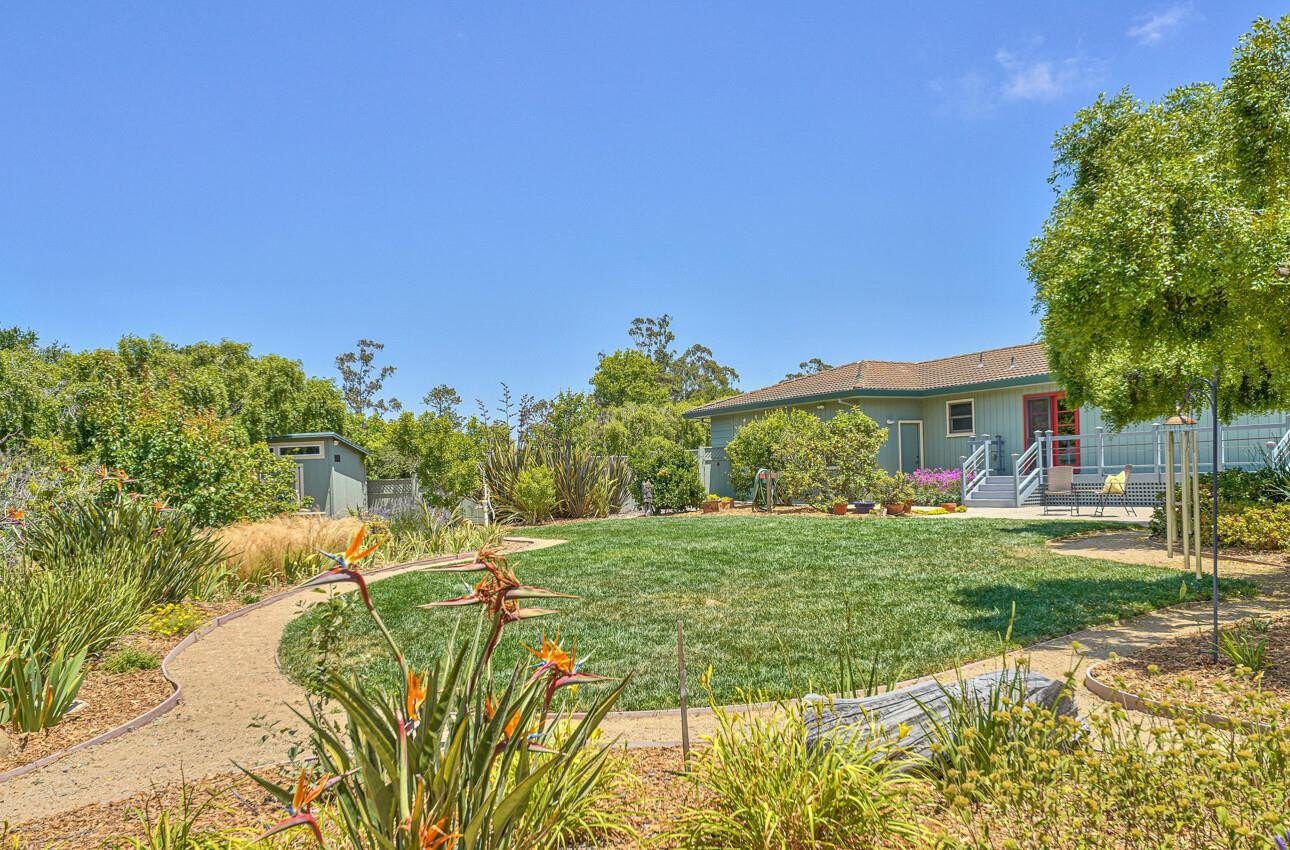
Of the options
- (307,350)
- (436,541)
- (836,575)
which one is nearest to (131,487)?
(436,541)

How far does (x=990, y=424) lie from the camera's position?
19938 mm

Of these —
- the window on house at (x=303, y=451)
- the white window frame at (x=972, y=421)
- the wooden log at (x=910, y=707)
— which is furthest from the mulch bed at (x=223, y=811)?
the white window frame at (x=972, y=421)

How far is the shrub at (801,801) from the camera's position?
2334 mm

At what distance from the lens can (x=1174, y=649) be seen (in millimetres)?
5098

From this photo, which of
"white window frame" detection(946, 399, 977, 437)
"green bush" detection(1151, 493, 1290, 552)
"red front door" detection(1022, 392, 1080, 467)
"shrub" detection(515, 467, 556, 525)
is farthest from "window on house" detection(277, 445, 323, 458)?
"red front door" detection(1022, 392, 1080, 467)

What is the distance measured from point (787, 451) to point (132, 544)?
570 inches

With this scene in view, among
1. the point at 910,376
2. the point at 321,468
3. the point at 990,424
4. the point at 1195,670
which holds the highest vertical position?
the point at 910,376

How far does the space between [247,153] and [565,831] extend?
1427 cm

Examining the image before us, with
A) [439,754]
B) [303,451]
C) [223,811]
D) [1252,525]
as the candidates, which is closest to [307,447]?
[303,451]

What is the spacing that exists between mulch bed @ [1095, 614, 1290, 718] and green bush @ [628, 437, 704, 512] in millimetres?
13582

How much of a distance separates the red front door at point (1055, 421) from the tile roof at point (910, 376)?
35.0 inches

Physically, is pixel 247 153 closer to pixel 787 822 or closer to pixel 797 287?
pixel 787 822

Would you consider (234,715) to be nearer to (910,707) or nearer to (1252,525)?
(910,707)

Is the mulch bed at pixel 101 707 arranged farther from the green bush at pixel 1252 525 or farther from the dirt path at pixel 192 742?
the green bush at pixel 1252 525
